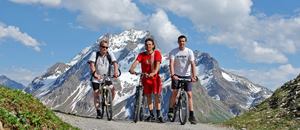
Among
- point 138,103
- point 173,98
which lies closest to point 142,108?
point 138,103

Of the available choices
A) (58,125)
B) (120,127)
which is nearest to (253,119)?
(120,127)

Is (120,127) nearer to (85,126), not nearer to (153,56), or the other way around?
(85,126)

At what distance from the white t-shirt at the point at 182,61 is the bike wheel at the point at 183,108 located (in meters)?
0.86

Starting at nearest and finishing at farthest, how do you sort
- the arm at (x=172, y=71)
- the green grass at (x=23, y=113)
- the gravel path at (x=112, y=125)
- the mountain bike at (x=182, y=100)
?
1. the green grass at (x=23, y=113)
2. the gravel path at (x=112, y=125)
3. the arm at (x=172, y=71)
4. the mountain bike at (x=182, y=100)

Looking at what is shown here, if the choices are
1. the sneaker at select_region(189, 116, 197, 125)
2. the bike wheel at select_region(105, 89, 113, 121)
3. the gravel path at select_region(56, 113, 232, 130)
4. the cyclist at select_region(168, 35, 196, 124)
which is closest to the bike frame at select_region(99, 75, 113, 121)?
the bike wheel at select_region(105, 89, 113, 121)

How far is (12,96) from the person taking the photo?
44.7 feet

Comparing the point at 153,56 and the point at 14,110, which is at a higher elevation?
the point at 153,56

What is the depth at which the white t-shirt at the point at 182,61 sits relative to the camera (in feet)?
64.5

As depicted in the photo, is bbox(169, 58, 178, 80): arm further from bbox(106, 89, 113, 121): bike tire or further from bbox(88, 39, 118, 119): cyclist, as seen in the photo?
bbox(106, 89, 113, 121): bike tire

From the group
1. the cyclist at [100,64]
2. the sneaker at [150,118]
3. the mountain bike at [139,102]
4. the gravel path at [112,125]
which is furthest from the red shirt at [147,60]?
the gravel path at [112,125]

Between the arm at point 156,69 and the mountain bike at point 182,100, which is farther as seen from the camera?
the mountain bike at point 182,100

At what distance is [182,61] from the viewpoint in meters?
19.7

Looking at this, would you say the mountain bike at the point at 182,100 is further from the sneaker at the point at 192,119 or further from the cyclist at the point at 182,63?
the sneaker at the point at 192,119

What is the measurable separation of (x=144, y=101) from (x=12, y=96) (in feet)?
24.4
